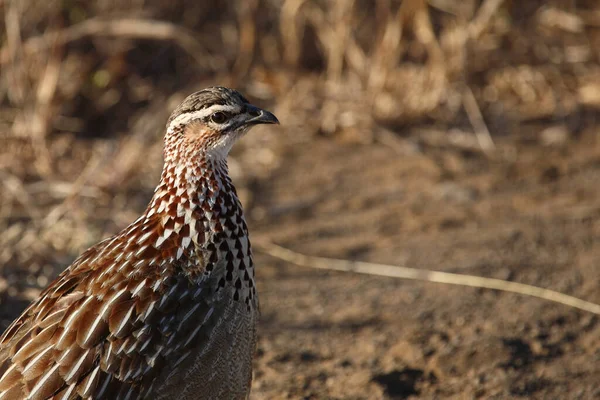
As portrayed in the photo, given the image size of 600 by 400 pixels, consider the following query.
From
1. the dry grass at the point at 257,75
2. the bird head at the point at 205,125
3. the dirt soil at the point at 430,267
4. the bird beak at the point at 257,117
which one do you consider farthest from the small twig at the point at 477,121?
the bird head at the point at 205,125

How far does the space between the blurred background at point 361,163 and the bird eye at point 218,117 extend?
1612 mm

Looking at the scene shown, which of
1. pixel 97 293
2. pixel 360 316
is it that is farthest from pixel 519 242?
pixel 97 293

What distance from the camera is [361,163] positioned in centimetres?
821

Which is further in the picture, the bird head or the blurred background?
the blurred background

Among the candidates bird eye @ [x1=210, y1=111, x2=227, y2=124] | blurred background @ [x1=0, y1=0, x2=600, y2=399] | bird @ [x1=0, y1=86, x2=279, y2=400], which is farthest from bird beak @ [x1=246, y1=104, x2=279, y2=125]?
A: blurred background @ [x1=0, y1=0, x2=600, y2=399]

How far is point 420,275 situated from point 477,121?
242 centimetres

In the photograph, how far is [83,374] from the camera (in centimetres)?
396

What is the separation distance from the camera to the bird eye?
4.60 m

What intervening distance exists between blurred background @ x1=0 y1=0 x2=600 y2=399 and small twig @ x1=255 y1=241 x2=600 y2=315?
73mm

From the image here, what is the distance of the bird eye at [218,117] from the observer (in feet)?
15.1

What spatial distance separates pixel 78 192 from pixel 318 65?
3.33 m

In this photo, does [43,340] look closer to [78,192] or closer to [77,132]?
[78,192]

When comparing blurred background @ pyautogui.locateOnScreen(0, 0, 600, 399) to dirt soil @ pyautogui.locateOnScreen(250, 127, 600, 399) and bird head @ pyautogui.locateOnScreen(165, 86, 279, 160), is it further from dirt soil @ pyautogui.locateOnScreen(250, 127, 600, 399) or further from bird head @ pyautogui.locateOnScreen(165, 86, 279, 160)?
bird head @ pyautogui.locateOnScreen(165, 86, 279, 160)

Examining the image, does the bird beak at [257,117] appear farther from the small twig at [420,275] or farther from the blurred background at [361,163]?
the small twig at [420,275]
